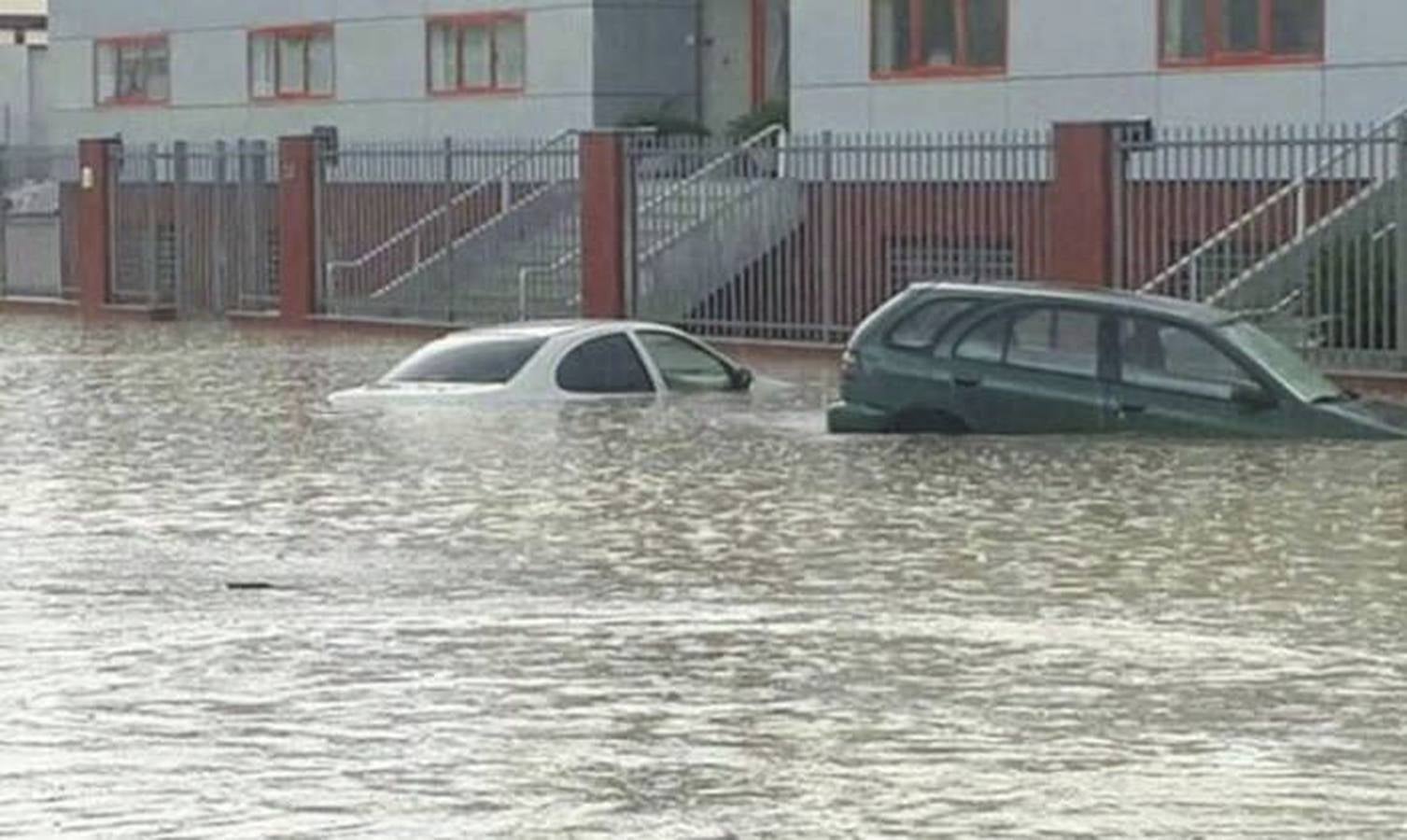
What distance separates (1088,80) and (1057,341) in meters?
14.4

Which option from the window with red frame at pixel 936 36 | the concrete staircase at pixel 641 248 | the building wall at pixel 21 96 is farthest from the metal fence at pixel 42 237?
the window with red frame at pixel 936 36

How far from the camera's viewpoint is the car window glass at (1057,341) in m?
25.0

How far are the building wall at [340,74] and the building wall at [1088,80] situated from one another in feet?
17.6

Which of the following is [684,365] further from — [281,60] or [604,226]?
[281,60]

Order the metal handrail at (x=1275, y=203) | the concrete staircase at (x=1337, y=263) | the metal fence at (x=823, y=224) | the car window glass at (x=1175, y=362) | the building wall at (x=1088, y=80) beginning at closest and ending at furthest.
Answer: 1. the car window glass at (x=1175, y=362)
2. the concrete staircase at (x=1337, y=263)
3. the metal handrail at (x=1275, y=203)
4. the building wall at (x=1088, y=80)
5. the metal fence at (x=823, y=224)

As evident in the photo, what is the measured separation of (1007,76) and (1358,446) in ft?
52.9

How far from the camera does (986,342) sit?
25328mm

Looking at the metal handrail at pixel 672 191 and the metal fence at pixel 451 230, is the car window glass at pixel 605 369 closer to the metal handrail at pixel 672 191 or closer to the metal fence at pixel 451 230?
the metal handrail at pixel 672 191

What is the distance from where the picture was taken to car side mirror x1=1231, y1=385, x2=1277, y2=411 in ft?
80.6

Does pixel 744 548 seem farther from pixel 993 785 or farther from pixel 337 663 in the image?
pixel 993 785

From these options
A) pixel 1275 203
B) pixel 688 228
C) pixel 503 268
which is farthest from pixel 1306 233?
pixel 503 268

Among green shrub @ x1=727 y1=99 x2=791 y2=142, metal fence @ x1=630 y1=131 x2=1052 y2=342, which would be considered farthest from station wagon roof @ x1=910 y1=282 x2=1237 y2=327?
green shrub @ x1=727 y1=99 x2=791 y2=142

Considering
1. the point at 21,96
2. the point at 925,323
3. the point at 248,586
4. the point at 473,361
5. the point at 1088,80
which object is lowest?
the point at 248,586

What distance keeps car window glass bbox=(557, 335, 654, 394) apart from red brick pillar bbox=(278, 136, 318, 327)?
59.6 ft
